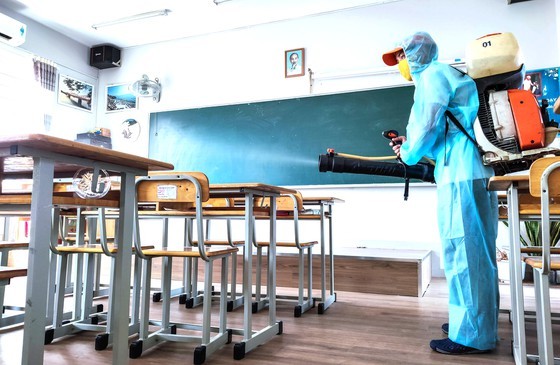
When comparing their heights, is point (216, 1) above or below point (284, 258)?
above

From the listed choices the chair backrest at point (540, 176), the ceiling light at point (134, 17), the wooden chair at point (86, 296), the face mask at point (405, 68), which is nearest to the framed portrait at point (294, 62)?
the ceiling light at point (134, 17)

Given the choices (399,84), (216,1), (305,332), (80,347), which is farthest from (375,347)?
(216,1)

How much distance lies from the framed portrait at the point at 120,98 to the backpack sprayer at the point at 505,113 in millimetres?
4810

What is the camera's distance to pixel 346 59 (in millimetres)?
4672

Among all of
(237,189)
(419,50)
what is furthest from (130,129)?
(419,50)

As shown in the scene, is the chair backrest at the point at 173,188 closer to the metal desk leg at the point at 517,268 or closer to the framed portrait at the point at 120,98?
the metal desk leg at the point at 517,268

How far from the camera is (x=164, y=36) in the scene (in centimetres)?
552

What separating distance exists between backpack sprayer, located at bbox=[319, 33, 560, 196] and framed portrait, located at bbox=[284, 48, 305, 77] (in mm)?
3027

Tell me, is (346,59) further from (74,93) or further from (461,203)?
(74,93)

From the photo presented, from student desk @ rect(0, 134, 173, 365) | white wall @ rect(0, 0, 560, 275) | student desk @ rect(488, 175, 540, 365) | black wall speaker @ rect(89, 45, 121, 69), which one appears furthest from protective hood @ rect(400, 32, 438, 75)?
black wall speaker @ rect(89, 45, 121, 69)

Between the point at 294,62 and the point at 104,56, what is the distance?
2.70m

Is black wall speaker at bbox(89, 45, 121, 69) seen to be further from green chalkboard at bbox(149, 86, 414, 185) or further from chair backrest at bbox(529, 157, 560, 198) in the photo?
chair backrest at bbox(529, 157, 560, 198)

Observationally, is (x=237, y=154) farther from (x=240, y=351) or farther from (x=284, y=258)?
(x=240, y=351)

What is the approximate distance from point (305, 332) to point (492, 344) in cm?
90
